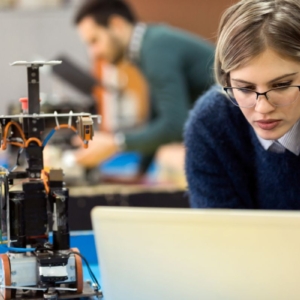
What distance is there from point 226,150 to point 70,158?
147 centimetres

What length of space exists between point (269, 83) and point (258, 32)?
9cm

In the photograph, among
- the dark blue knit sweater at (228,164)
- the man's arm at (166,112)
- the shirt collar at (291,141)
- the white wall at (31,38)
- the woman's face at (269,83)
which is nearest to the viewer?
the woman's face at (269,83)

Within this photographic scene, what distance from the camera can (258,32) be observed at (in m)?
1.21

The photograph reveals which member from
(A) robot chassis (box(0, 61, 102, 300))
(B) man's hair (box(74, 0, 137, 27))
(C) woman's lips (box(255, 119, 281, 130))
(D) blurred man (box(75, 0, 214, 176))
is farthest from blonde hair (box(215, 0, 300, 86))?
(B) man's hair (box(74, 0, 137, 27))

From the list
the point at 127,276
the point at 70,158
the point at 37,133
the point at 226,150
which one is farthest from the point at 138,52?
the point at 127,276

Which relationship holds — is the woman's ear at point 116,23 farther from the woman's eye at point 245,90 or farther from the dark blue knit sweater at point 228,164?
the woman's eye at point 245,90

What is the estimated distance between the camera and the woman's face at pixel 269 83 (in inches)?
46.6

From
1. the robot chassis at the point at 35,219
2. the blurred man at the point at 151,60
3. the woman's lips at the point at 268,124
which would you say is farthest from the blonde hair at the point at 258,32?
the blurred man at the point at 151,60

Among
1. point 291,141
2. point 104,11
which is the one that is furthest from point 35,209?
point 104,11

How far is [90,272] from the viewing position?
4.36 feet

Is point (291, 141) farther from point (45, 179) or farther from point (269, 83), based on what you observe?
point (45, 179)

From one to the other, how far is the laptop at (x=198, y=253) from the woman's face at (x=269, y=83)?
0.40 metres

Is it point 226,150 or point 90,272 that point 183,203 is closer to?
point 226,150

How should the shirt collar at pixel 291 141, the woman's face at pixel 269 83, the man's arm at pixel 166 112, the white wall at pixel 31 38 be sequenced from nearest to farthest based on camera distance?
the woman's face at pixel 269 83 → the shirt collar at pixel 291 141 → the man's arm at pixel 166 112 → the white wall at pixel 31 38
